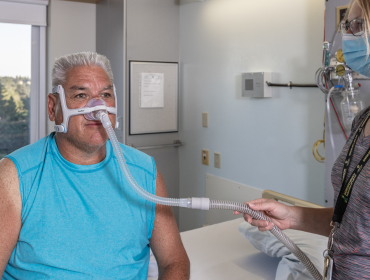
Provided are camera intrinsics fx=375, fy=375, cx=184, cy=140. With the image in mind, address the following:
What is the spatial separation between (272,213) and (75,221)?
0.61 m

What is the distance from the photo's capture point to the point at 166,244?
4.32 ft

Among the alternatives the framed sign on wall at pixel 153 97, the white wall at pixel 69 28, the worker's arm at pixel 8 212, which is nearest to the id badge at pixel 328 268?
the worker's arm at pixel 8 212

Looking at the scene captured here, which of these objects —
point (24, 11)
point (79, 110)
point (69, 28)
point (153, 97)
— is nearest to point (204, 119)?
point (153, 97)

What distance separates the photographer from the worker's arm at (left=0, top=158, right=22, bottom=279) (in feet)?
3.56

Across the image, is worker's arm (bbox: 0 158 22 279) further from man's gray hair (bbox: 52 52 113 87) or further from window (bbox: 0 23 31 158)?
window (bbox: 0 23 31 158)

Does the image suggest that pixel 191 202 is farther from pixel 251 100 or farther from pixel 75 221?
pixel 251 100

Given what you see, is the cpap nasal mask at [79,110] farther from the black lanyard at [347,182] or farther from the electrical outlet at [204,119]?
the electrical outlet at [204,119]

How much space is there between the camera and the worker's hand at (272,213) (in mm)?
1109

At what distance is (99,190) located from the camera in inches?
48.2

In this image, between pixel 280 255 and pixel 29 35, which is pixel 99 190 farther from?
pixel 29 35

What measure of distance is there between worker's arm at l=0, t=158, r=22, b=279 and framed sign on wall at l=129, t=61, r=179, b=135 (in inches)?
70.4

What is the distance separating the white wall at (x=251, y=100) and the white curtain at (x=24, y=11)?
1.09 m

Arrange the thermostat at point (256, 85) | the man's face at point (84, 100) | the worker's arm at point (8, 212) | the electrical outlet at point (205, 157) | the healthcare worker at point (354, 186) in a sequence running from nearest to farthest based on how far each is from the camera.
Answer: the healthcare worker at point (354, 186) < the worker's arm at point (8, 212) < the man's face at point (84, 100) < the thermostat at point (256, 85) < the electrical outlet at point (205, 157)

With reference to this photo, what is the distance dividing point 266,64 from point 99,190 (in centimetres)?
144
